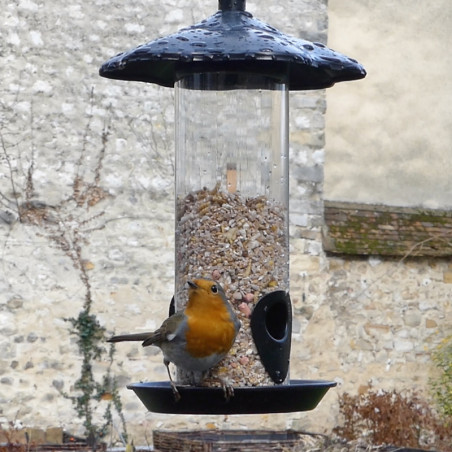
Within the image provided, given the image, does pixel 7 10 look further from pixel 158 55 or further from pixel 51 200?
pixel 158 55

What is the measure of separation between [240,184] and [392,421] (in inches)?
216

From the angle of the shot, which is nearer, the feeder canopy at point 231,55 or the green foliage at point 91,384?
the feeder canopy at point 231,55

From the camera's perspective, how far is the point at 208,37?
3.87 metres

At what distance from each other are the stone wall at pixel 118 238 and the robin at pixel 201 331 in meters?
5.64

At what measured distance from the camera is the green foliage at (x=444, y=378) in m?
9.77

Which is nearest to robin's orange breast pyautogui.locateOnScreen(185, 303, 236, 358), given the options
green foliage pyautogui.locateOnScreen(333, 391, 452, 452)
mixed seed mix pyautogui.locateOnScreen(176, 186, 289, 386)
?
mixed seed mix pyautogui.locateOnScreen(176, 186, 289, 386)

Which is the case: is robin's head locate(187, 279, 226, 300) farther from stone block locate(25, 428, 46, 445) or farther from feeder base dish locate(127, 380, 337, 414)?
stone block locate(25, 428, 46, 445)

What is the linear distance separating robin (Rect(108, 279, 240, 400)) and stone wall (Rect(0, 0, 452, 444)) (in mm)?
5640

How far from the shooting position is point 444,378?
9.98m

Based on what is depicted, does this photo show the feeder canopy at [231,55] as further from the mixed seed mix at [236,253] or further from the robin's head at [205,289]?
the robin's head at [205,289]

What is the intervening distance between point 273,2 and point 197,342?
662cm

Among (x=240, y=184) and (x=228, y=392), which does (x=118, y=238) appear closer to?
(x=240, y=184)

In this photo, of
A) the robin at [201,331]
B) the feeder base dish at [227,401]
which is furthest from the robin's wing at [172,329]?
the feeder base dish at [227,401]

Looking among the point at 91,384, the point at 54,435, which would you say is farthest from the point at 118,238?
the point at 54,435
